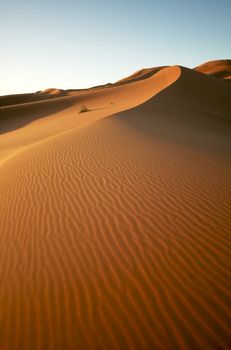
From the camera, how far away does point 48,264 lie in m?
3.25

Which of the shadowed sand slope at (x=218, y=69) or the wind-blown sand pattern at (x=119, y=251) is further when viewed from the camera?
the shadowed sand slope at (x=218, y=69)

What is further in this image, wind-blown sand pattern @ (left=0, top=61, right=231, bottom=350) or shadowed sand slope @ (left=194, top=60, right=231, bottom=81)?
shadowed sand slope @ (left=194, top=60, right=231, bottom=81)

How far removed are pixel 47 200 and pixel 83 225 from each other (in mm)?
1308

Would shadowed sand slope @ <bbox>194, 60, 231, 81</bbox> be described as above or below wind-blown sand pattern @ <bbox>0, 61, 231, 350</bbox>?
above

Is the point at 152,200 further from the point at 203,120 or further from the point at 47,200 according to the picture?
the point at 203,120

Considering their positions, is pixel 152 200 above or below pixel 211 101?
below

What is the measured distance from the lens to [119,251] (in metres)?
3.31

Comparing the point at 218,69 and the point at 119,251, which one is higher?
the point at 218,69

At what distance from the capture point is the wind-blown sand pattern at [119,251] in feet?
7.72

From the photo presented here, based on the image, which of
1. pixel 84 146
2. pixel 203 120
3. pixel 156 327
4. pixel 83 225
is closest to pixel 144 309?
pixel 156 327

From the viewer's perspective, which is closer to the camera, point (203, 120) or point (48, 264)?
point (48, 264)

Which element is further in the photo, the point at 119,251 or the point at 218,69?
the point at 218,69

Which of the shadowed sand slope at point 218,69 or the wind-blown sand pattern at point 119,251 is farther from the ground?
the shadowed sand slope at point 218,69

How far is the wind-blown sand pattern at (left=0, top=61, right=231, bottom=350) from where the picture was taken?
2.35m
